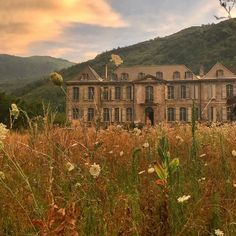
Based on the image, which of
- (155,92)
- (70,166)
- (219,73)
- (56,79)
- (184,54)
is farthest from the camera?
(184,54)

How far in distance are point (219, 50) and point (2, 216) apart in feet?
393

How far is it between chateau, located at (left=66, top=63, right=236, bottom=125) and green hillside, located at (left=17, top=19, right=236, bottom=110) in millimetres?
50834

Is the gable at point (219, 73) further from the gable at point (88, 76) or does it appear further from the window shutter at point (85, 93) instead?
the window shutter at point (85, 93)

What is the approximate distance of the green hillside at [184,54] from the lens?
383ft

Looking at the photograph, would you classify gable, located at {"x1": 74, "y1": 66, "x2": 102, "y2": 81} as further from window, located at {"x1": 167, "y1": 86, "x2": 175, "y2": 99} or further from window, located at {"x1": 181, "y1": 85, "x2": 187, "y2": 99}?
window, located at {"x1": 181, "y1": 85, "x2": 187, "y2": 99}

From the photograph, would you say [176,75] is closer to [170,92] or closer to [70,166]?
[170,92]

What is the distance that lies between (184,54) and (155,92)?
257 ft

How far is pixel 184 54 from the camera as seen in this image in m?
132

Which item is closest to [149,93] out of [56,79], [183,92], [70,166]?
[183,92]

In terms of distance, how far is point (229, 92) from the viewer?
Answer: 55.3 m

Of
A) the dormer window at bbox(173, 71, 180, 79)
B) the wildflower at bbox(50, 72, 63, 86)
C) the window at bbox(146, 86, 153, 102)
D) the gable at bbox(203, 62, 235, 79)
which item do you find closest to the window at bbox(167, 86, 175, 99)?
the dormer window at bbox(173, 71, 180, 79)

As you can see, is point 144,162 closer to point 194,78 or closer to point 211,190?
point 211,190

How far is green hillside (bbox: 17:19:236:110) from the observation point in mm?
116688

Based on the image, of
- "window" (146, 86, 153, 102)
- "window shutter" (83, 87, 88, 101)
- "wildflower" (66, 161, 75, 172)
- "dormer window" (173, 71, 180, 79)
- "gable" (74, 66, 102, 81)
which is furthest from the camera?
"window shutter" (83, 87, 88, 101)
